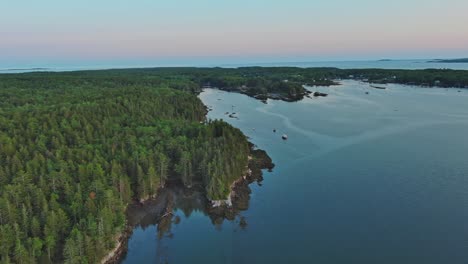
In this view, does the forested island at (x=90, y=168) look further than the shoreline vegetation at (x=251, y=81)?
No

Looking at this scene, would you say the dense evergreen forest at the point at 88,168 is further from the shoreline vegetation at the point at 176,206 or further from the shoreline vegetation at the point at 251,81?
the shoreline vegetation at the point at 251,81

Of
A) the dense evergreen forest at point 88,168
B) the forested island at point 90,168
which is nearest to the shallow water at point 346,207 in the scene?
the forested island at point 90,168

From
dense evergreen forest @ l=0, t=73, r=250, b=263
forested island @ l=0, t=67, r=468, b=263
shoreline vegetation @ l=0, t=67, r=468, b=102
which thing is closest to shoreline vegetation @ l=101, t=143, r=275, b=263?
forested island @ l=0, t=67, r=468, b=263

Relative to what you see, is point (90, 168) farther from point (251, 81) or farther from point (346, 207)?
point (251, 81)

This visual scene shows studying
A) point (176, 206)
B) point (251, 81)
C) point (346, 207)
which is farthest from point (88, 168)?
point (251, 81)

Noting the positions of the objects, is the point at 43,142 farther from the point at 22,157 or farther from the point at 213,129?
the point at 213,129

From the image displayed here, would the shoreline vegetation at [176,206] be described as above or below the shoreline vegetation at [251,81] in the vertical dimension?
below
